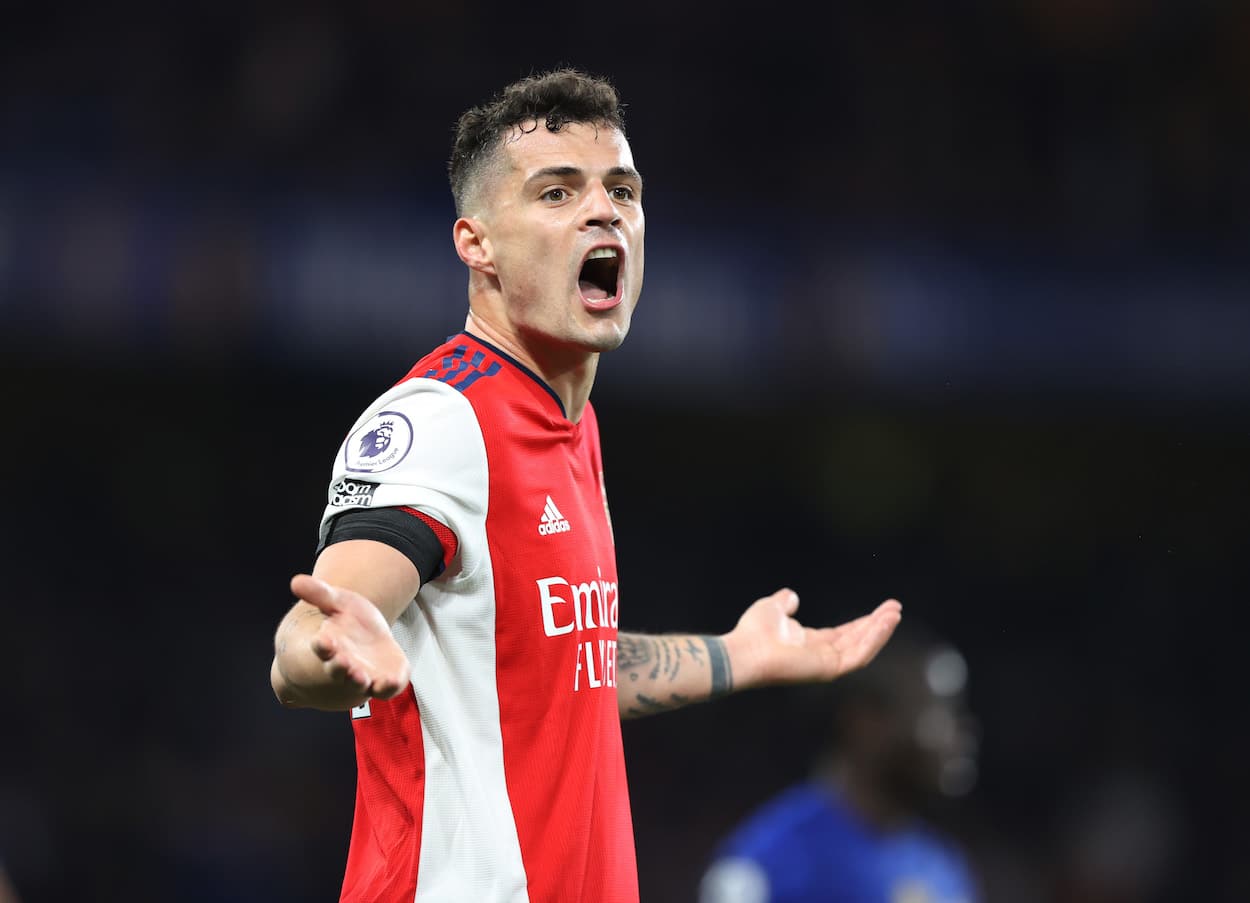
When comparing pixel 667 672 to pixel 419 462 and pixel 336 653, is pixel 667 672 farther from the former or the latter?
pixel 336 653

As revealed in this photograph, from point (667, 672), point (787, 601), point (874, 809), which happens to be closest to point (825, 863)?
point (874, 809)

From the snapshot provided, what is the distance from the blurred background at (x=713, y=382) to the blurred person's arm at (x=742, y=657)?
23.9 ft

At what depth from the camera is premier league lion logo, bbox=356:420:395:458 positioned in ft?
9.07

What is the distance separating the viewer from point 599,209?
126 inches

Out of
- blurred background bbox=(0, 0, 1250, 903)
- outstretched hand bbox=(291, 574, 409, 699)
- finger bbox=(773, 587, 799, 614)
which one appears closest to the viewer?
outstretched hand bbox=(291, 574, 409, 699)

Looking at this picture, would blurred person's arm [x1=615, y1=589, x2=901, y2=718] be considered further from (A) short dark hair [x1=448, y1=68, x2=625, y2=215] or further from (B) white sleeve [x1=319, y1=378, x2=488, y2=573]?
(A) short dark hair [x1=448, y1=68, x2=625, y2=215]

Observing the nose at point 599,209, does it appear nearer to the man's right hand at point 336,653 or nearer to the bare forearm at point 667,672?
the bare forearm at point 667,672

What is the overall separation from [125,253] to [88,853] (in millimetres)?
3887

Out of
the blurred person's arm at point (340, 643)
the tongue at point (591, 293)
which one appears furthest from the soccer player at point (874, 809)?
the blurred person's arm at point (340, 643)

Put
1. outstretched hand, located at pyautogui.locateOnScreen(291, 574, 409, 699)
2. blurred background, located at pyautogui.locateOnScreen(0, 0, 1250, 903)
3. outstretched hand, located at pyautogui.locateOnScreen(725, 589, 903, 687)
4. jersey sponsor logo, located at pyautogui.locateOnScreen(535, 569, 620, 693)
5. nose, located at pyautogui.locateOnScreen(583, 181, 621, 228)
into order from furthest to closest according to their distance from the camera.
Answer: blurred background, located at pyautogui.locateOnScreen(0, 0, 1250, 903), outstretched hand, located at pyautogui.locateOnScreen(725, 589, 903, 687), nose, located at pyautogui.locateOnScreen(583, 181, 621, 228), jersey sponsor logo, located at pyautogui.locateOnScreen(535, 569, 620, 693), outstretched hand, located at pyautogui.locateOnScreen(291, 574, 409, 699)

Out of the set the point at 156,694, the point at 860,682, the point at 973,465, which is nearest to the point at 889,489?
the point at 973,465

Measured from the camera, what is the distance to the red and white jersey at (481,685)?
9.21ft

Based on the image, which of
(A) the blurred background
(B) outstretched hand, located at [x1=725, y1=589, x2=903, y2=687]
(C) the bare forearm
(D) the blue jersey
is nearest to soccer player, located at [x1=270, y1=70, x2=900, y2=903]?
(C) the bare forearm

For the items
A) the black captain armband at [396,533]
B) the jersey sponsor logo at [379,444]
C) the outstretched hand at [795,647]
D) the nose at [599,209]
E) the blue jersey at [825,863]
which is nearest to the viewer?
the black captain armband at [396,533]
